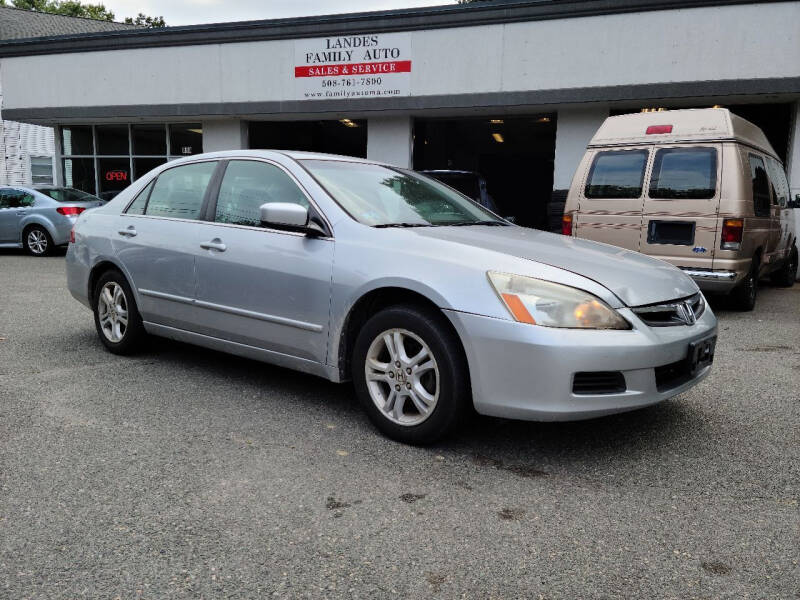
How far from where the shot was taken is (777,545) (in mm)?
2570

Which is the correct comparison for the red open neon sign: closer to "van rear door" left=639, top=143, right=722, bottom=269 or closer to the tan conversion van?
the tan conversion van

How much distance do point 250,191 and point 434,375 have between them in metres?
1.86

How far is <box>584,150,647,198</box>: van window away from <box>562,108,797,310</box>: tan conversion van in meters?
0.01

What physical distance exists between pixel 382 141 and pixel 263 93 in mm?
2999

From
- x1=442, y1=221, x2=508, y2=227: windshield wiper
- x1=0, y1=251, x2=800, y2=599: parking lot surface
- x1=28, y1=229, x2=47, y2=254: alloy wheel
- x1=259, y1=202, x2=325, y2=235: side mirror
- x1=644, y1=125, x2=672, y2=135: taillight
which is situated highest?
x1=644, y1=125, x2=672, y2=135: taillight

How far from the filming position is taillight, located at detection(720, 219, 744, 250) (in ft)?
23.7

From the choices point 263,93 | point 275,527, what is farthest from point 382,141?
point 275,527

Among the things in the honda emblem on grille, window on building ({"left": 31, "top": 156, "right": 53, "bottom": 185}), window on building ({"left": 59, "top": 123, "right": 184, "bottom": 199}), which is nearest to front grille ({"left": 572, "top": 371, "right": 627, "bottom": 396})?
the honda emblem on grille

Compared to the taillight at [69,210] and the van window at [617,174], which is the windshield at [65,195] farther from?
the van window at [617,174]

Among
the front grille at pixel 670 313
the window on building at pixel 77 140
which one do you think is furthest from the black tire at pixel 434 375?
the window on building at pixel 77 140

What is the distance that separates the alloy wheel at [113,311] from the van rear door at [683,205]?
557 centimetres

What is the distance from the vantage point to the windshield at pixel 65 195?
553 inches

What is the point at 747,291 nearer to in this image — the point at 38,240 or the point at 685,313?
the point at 685,313

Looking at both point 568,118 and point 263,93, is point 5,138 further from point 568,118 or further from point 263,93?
point 568,118
